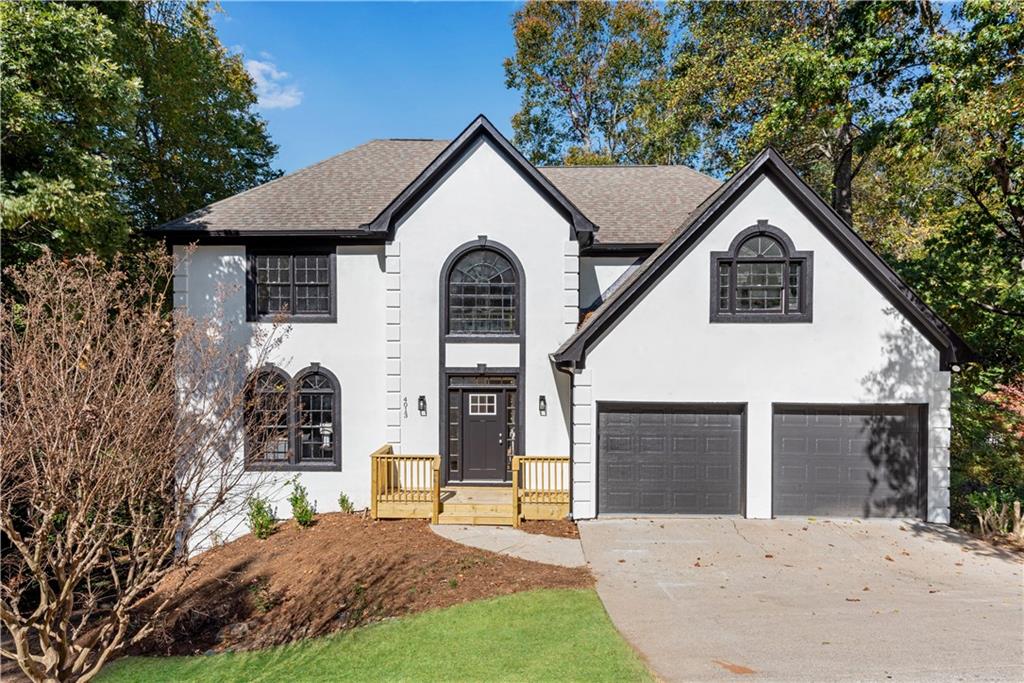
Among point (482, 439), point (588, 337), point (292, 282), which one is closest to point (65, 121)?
point (292, 282)

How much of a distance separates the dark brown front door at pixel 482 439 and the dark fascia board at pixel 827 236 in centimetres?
219

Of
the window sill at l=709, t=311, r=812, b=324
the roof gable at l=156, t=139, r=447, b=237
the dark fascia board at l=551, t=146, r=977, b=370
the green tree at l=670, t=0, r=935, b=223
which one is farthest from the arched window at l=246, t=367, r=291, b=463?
the green tree at l=670, t=0, r=935, b=223

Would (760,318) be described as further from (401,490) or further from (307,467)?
(307,467)

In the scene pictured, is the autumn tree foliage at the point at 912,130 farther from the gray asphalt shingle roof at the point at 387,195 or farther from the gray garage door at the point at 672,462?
the gray garage door at the point at 672,462

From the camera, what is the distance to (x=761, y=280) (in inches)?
402

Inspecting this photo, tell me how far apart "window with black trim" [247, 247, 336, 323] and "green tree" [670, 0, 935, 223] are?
13202mm

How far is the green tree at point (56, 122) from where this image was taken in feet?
30.4

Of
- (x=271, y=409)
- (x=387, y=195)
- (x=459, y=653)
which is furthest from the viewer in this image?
(x=387, y=195)

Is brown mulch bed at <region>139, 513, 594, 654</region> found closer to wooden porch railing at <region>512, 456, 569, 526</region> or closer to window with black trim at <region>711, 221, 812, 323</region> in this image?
wooden porch railing at <region>512, 456, 569, 526</region>

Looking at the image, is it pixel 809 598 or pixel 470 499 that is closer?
pixel 809 598

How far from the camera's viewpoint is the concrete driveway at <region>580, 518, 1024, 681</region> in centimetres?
550

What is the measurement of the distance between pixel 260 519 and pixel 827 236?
13.1m

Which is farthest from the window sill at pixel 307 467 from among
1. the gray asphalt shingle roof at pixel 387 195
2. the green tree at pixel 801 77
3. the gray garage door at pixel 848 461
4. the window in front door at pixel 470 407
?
the green tree at pixel 801 77

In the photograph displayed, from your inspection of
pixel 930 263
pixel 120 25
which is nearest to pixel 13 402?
pixel 120 25
